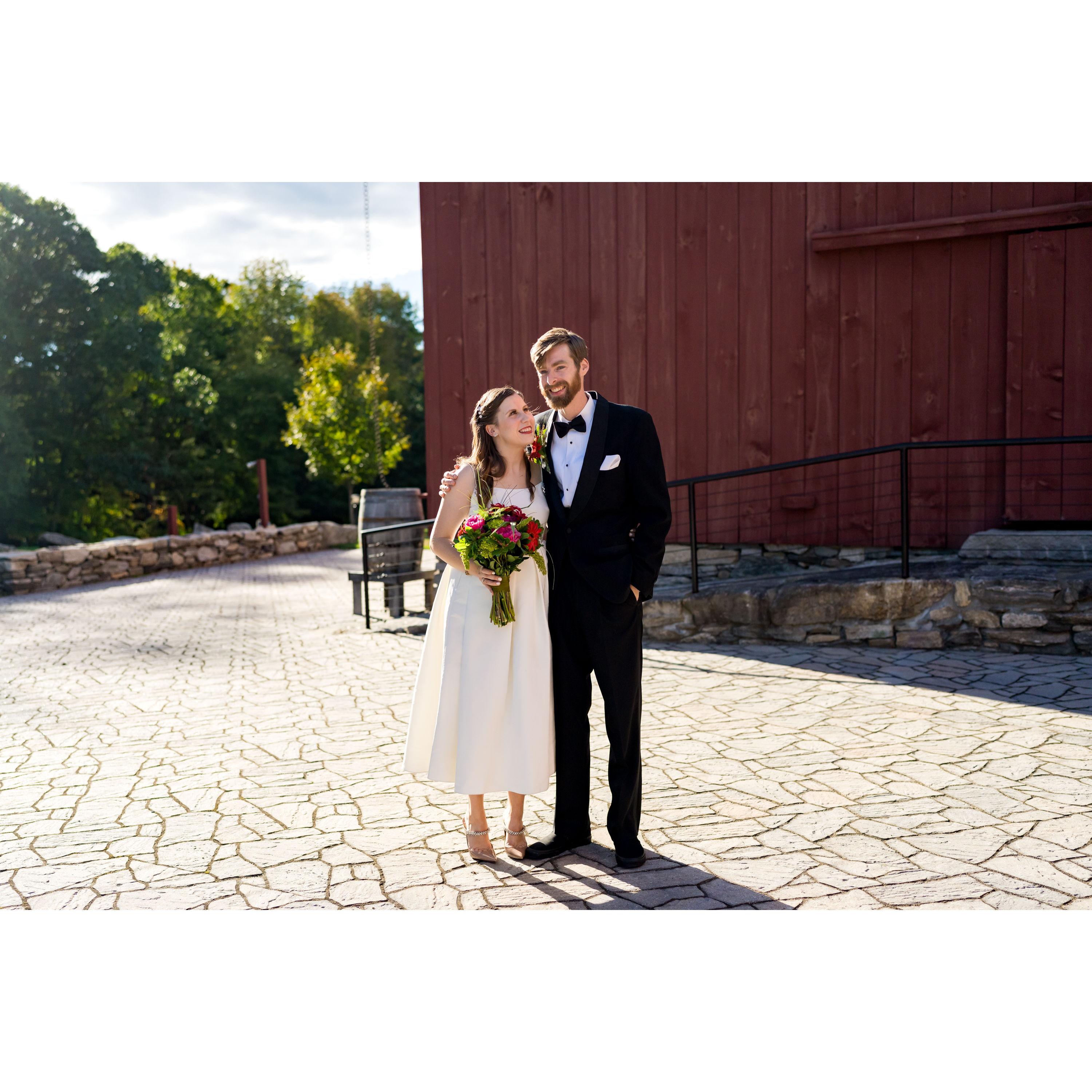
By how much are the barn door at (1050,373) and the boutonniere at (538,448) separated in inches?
216

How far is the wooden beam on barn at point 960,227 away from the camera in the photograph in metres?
7.43

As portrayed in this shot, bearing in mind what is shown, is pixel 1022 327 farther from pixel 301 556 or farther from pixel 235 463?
pixel 235 463

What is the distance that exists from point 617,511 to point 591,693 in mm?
694

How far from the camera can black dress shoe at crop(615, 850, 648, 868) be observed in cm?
356

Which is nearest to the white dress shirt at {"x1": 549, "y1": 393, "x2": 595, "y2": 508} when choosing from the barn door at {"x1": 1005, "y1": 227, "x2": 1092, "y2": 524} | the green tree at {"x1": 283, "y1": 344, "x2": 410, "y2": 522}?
the barn door at {"x1": 1005, "y1": 227, "x2": 1092, "y2": 524}

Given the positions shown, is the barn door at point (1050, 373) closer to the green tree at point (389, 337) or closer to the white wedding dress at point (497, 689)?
the white wedding dress at point (497, 689)

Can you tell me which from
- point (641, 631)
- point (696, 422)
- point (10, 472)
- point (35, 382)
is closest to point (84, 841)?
point (641, 631)

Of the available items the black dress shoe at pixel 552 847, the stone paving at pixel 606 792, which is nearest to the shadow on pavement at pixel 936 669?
the stone paving at pixel 606 792

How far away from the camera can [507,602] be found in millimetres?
3557

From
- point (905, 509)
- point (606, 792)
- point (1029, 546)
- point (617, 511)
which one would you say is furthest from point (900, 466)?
point (617, 511)

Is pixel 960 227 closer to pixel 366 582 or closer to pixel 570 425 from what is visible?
pixel 570 425

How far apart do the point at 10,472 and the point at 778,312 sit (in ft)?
63.8

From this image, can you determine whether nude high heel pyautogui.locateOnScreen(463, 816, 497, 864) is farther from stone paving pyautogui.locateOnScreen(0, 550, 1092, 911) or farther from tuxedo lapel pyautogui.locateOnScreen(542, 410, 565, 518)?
tuxedo lapel pyautogui.locateOnScreen(542, 410, 565, 518)

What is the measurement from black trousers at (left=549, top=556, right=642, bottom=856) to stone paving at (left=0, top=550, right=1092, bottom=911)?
0.20 metres
